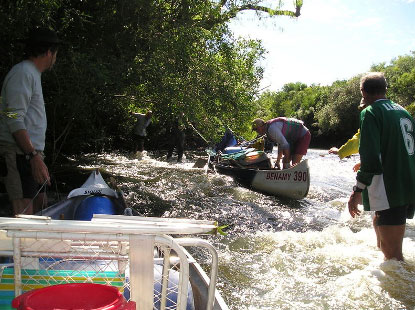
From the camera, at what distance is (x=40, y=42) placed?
3.39 m

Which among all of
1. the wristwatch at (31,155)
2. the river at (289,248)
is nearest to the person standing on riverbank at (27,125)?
the wristwatch at (31,155)

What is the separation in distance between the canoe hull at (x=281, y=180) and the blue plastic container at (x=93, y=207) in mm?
6126

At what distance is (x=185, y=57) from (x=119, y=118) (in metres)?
8.66

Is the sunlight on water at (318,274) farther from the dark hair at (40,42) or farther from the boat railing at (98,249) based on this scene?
the dark hair at (40,42)

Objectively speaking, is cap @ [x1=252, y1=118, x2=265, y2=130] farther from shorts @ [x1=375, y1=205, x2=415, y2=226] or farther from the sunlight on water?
shorts @ [x1=375, y1=205, x2=415, y2=226]

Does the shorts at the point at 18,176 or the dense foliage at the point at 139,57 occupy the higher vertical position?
the dense foliage at the point at 139,57

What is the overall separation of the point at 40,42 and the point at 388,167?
3214 mm

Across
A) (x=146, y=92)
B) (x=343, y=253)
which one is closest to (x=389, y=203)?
(x=343, y=253)

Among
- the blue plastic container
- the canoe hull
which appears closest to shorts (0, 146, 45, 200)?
the blue plastic container

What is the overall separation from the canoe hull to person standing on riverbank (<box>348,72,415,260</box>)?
5866 mm

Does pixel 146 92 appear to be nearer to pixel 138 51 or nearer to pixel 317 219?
pixel 138 51

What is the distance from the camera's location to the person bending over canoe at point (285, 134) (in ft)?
33.6

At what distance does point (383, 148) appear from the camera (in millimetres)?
3705

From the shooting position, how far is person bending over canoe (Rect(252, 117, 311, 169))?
10227 millimetres
